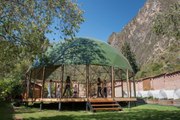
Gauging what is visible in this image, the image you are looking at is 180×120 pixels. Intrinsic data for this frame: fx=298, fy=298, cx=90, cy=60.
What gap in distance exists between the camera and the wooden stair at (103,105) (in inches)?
790

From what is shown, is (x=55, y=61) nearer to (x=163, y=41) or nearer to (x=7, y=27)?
(x=7, y=27)

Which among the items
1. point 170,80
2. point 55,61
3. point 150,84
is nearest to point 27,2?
point 55,61

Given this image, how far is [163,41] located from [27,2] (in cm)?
9402

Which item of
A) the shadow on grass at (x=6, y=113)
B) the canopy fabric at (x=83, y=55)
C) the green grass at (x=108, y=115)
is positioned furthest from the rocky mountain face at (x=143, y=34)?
the green grass at (x=108, y=115)

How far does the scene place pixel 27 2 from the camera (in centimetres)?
1561

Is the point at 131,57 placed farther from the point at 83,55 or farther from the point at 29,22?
the point at 29,22

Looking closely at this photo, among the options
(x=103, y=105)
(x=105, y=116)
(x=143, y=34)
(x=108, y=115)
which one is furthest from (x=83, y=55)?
(x=143, y=34)

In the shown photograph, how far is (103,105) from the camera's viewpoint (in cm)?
2075

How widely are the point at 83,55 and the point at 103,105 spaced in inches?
160

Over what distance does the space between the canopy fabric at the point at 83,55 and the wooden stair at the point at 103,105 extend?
2.76 meters

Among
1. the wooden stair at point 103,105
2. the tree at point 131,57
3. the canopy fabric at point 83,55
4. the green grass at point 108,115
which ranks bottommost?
the green grass at point 108,115

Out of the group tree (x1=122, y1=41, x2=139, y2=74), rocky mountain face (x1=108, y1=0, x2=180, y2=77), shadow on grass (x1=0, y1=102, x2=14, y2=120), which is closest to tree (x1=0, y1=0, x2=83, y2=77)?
shadow on grass (x1=0, y1=102, x2=14, y2=120)

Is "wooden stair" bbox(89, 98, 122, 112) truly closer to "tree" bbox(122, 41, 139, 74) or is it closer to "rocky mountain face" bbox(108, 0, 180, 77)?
"tree" bbox(122, 41, 139, 74)

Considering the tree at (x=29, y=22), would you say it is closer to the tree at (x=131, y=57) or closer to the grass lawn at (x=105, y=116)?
the grass lawn at (x=105, y=116)
